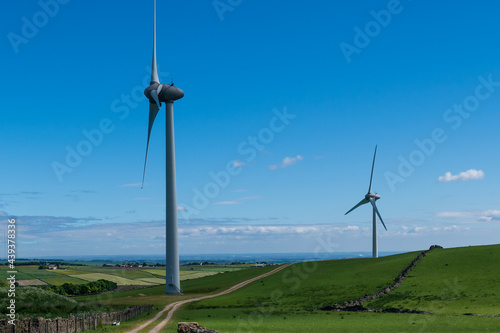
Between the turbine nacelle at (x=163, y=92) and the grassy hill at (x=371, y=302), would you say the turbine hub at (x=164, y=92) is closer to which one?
the turbine nacelle at (x=163, y=92)

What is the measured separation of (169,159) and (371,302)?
42.1 meters

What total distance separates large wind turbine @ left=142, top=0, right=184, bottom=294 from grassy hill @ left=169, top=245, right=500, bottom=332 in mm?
10784

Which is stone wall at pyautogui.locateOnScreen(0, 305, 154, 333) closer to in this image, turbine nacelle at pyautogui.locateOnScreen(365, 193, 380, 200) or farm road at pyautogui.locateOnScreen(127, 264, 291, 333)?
farm road at pyautogui.locateOnScreen(127, 264, 291, 333)

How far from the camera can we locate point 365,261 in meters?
118

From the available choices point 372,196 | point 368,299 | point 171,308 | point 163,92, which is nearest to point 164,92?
point 163,92

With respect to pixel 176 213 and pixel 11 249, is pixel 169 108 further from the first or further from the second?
pixel 11 249

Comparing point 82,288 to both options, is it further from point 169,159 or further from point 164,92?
point 164,92

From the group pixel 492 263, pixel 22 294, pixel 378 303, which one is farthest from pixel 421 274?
pixel 22 294

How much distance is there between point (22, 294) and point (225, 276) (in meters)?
71.3

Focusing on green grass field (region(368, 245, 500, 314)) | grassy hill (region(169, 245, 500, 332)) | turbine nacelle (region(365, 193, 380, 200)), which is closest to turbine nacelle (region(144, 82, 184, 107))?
grassy hill (region(169, 245, 500, 332))

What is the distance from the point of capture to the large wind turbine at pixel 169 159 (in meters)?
84.4

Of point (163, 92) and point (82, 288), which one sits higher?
point (163, 92)

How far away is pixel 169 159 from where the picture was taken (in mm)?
86000

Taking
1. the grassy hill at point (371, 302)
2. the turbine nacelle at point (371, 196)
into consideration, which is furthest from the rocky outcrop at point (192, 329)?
the turbine nacelle at point (371, 196)
